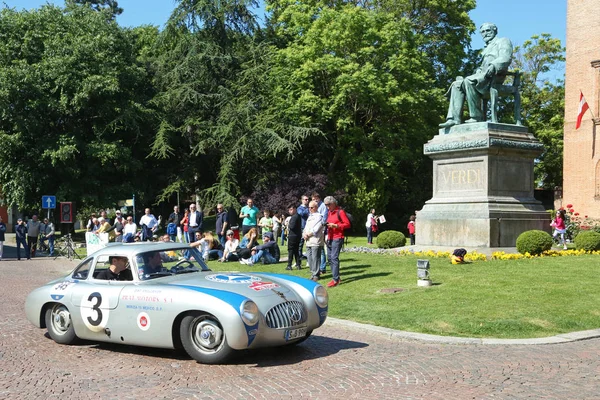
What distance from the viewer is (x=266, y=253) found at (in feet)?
61.1

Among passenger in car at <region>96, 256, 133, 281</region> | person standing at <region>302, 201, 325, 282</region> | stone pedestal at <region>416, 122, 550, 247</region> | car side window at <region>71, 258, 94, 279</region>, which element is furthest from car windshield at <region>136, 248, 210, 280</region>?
stone pedestal at <region>416, 122, 550, 247</region>

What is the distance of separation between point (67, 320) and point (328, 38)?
29.8m

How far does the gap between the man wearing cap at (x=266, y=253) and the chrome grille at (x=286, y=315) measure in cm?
1061

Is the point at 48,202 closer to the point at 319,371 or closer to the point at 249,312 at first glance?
the point at 249,312

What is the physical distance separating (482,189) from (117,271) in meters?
11.9

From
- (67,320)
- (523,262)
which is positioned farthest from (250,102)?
(67,320)

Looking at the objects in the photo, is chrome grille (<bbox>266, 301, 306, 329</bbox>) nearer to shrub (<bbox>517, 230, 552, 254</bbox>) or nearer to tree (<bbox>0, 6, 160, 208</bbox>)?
shrub (<bbox>517, 230, 552, 254</bbox>)

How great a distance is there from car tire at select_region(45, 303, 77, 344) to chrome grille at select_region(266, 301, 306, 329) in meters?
2.82

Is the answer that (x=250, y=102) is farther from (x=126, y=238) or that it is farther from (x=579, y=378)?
(x=579, y=378)

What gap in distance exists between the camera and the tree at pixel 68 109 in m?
36.3

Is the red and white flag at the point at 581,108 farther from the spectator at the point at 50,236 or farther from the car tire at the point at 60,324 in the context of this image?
the car tire at the point at 60,324

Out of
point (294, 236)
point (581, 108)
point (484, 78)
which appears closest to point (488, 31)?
point (484, 78)

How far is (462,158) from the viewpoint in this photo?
61.6 ft

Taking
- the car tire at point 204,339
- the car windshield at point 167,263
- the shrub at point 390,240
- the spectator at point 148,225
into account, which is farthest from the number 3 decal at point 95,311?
the spectator at point 148,225
